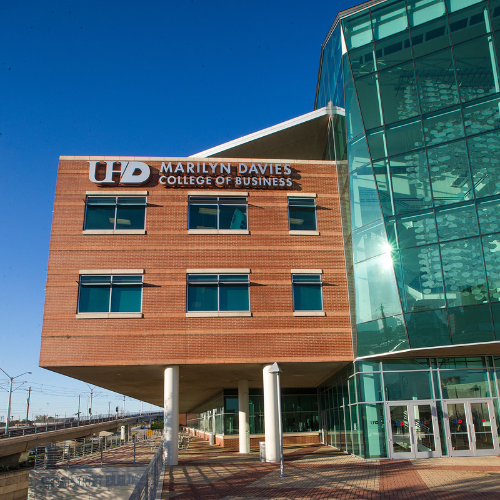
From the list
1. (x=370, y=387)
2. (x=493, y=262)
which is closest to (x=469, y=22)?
(x=493, y=262)

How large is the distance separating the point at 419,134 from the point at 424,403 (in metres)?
10.3

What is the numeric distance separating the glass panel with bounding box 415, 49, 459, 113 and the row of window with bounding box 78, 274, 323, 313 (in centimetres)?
841

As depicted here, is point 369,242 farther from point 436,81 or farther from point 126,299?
point 126,299

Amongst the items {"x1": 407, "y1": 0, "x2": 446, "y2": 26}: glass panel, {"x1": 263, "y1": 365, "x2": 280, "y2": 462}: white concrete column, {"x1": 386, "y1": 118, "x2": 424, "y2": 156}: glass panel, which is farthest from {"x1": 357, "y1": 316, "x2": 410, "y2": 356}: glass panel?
{"x1": 407, "y1": 0, "x2": 446, "y2": 26}: glass panel

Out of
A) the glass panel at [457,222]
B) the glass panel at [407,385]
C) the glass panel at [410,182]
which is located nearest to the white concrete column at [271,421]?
the glass panel at [407,385]

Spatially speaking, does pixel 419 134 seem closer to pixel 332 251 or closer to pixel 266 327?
pixel 332 251

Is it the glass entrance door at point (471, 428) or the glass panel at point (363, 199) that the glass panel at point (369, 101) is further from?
the glass entrance door at point (471, 428)

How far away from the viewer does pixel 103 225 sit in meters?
21.5

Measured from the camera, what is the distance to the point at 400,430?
61.8 feet

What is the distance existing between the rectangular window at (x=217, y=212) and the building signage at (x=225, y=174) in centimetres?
68

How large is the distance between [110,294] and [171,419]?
5596mm

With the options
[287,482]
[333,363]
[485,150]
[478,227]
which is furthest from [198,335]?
[485,150]

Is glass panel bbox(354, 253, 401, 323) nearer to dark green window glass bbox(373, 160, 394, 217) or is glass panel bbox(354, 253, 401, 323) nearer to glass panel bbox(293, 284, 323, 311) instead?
glass panel bbox(293, 284, 323, 311)

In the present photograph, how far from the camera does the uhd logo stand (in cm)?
2177
